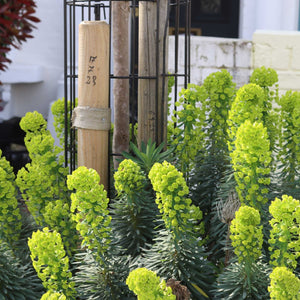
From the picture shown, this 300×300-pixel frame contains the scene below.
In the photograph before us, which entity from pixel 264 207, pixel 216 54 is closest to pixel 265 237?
pixel 264 207

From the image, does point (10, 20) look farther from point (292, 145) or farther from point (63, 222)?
point (292, 145)

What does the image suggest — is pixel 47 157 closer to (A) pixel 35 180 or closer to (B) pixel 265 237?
(A) pixel 35 180

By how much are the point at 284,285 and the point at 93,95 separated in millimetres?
1366

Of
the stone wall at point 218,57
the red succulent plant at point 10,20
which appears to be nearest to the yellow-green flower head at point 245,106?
the red succulent plant at point 10,20

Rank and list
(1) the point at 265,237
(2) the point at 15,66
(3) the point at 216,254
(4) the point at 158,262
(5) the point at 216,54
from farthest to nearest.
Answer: (2) the point at 15,66
(5) the point at 216,54
(3) the point at 216,254
(1) the point at 265,237
(4) the point at 158,262

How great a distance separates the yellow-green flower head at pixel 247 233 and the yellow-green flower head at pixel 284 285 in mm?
253

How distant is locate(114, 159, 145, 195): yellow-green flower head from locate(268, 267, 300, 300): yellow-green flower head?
0.82m

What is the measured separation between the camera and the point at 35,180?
2.56 metres

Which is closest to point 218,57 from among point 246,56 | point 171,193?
point 246,56

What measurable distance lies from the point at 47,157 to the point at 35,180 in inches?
7.5

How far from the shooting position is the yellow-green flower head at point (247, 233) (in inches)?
80.6

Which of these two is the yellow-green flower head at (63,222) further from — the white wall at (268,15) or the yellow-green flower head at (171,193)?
the white wall at (268,15)

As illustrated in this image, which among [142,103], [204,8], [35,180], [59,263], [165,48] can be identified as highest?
[204,8]

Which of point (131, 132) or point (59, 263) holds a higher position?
point (131, 132)
